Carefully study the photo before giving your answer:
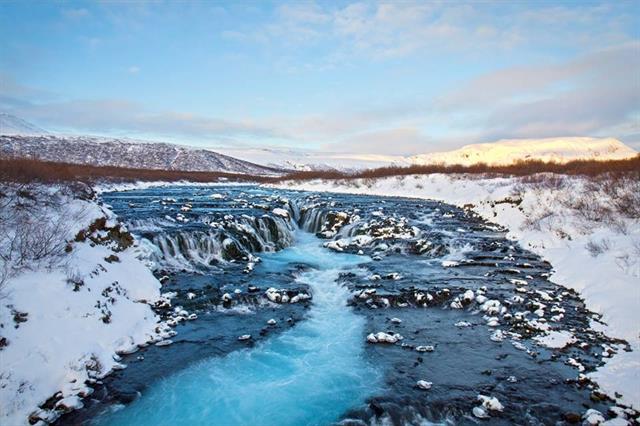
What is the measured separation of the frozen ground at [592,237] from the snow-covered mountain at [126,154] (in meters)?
130

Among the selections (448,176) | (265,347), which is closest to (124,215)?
(265,347)

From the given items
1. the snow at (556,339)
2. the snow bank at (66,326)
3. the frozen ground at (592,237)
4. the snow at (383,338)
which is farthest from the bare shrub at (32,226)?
the frozen ground at (592,237)

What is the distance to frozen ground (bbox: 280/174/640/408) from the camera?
8.63 m

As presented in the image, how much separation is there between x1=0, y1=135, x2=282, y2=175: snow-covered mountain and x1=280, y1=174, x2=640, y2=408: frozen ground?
130m

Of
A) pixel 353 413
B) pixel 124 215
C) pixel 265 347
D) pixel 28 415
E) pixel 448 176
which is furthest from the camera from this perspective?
pixel 448 176

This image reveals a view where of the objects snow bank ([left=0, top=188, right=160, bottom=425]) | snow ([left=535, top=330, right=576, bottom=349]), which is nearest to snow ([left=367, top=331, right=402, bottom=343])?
snow ([left=535, top=330, right=576, bottom=349])

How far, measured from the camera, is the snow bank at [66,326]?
6707 millimetres

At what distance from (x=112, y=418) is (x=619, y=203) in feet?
64.1

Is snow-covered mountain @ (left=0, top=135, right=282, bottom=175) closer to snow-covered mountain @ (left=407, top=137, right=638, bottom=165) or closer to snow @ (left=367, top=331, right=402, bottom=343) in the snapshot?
snow-covered mountain @ (left=407, top=137, right=638, bottom=165)

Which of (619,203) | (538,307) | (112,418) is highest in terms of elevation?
(619,203)

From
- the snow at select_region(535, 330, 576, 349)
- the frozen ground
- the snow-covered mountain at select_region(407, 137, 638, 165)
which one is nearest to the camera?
the frozen ground

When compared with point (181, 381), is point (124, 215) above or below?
above

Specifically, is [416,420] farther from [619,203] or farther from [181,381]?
[619,203]

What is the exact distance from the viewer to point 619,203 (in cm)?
1742
